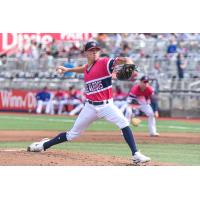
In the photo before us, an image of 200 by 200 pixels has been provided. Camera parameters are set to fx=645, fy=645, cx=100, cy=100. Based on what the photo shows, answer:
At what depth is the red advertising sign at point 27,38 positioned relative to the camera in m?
13.1

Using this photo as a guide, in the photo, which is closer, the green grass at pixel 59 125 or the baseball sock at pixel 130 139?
the baseball sock at pixel 130 139

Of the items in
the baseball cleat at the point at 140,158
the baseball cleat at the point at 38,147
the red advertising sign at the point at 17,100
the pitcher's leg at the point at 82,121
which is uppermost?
the pitcher's leg at the point at 82,121

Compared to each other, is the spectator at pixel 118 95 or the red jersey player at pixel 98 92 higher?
the red jersey player at pixel 98 92

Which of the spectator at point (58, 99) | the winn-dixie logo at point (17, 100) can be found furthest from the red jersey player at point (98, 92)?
the spectator at point (58, 99)

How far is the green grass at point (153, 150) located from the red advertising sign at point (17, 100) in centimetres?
618

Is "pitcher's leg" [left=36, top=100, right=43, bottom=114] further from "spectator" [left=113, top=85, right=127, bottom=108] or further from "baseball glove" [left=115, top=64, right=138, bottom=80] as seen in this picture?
"baseball glove" [left=115, top=64, right=138, bottom=80]

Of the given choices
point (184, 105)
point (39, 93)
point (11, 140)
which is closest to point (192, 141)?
point (11, 140)

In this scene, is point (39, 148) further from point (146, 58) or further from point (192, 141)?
point (146, 58)

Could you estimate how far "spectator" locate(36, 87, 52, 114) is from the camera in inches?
689

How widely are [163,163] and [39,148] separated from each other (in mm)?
1696

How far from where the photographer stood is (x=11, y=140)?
11.6m

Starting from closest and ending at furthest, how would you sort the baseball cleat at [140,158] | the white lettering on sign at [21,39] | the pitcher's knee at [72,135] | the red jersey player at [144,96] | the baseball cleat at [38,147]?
the baseball cleat at [140,158] < the pitcher's knee at [72,135] < the baseball cleat at [38,147] < the red jersey player at [144,96] < the white lettering on sign at [21,39]

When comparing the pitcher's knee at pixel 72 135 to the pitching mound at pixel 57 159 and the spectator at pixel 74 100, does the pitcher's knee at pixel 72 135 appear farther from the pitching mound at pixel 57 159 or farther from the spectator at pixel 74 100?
the spectator at pixel 74 100

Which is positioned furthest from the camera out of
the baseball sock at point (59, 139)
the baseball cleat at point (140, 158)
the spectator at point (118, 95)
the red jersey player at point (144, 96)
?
the spectator at point (118, 95)
